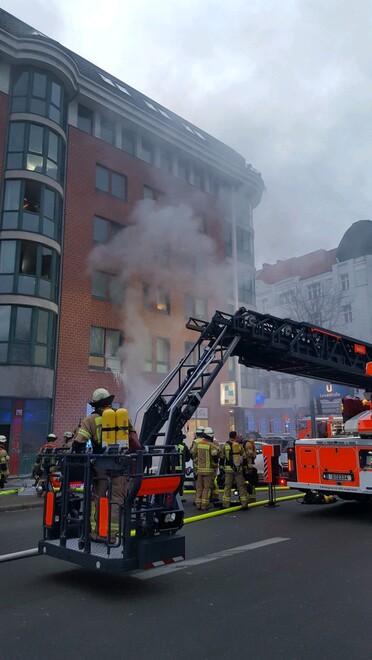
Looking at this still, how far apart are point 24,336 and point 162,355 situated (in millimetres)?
5761

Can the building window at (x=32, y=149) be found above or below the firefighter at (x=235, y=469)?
above

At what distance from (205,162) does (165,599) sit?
20.4m

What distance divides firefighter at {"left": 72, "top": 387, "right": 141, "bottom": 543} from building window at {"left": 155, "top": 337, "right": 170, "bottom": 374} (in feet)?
49.4

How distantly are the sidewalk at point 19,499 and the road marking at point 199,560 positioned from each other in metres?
5.27

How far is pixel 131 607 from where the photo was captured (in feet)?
12.4

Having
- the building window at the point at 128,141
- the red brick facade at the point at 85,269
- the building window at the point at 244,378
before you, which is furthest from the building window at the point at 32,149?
the building window at the point at 244,378

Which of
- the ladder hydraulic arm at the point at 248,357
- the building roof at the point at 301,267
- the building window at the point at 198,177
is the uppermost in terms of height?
the building roof at the point at 301,267

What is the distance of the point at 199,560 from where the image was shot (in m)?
5.18

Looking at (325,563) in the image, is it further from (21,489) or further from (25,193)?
(25,193)

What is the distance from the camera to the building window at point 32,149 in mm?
17625

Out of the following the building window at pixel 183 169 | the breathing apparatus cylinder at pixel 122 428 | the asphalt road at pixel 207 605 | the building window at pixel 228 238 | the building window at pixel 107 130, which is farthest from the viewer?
the building window at pixel 228 238

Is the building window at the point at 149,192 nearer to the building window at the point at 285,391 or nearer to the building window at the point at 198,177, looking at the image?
the building window at the point at 198,177

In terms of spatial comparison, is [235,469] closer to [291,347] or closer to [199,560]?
[291,347]

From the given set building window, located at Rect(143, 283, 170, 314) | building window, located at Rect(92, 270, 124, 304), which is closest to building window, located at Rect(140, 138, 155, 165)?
building window, located at Rect(92, 270, 124, 304)
